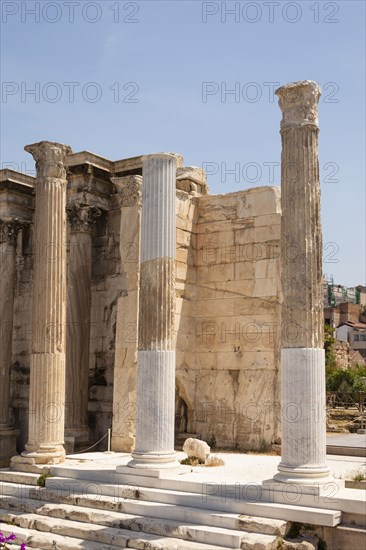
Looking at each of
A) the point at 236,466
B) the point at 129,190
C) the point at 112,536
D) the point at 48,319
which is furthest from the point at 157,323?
the point at 129,190

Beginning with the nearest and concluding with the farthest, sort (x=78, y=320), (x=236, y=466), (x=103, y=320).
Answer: (x=236, y=466) < (x=78, y=320) < (x=103, y=320)

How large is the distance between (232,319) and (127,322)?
254cm

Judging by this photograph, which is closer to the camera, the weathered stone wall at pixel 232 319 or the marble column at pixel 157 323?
the marble column at pixel 157 323

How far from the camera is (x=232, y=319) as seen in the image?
16.1m

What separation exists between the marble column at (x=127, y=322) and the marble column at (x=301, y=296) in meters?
5.12

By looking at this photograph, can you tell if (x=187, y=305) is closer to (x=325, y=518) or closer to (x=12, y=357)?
(x=12, y=357)

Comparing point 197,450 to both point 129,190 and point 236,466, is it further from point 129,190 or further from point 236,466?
point 129,190

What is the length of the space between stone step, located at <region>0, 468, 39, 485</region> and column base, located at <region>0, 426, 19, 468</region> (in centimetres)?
303

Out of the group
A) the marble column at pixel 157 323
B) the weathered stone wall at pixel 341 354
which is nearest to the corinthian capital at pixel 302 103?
the marble column at pixel 157 323

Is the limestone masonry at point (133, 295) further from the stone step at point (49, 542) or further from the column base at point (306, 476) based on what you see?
the column base at point (306, 476)

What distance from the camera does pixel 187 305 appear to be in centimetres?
1641

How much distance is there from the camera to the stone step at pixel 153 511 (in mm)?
9523

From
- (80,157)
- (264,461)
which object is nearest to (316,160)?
(264,461)

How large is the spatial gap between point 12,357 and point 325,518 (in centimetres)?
1125
